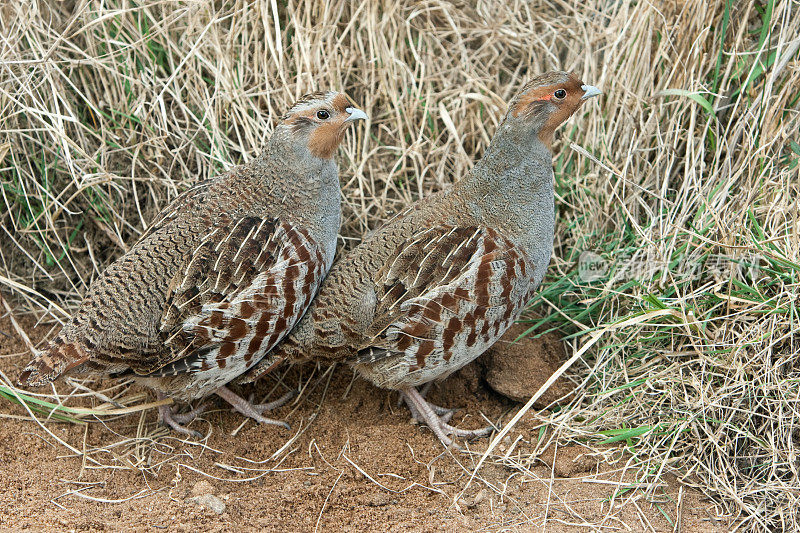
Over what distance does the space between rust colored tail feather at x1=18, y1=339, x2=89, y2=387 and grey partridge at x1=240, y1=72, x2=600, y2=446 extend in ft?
2.83

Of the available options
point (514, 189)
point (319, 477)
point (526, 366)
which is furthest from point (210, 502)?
point (514, 189)

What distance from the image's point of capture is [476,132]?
15.5ft

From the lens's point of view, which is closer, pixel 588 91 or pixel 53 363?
pixel 53 363

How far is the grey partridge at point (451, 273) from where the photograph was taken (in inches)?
142

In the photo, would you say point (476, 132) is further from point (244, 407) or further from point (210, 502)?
point (210, 502)

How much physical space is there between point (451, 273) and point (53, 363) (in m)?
1.91

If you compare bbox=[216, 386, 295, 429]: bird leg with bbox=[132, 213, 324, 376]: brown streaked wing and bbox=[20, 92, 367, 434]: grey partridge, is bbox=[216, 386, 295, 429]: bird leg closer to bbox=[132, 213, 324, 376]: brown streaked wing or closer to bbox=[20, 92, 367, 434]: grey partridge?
bbox=[20, 92, 367, 434]: grey partridge

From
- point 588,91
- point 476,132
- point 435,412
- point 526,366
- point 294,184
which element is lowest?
point 435,412

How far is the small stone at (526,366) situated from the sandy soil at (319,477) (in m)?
0.14

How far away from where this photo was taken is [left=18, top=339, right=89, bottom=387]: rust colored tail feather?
337cm

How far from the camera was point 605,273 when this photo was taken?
4.24 metres

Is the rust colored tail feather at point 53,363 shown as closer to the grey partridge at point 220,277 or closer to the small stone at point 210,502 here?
the grey partridge at point 220,277

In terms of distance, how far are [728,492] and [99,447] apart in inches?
121

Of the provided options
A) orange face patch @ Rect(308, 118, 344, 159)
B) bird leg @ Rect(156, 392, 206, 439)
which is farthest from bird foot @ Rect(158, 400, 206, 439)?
orange face patch @ Rect(308, 118, 344, 159)
